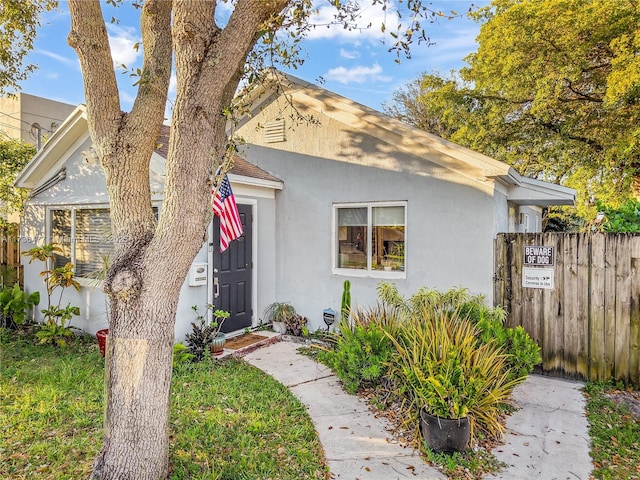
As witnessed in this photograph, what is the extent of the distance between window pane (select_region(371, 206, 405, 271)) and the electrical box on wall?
299 centimetres

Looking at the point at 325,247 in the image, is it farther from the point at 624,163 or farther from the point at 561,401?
the point at 624,163

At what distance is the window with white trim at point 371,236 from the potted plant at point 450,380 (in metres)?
2.55

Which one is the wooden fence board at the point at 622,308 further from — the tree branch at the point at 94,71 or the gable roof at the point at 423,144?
the tree branch at the point at 94,71

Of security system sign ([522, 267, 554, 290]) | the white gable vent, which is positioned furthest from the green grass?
the white gable vent

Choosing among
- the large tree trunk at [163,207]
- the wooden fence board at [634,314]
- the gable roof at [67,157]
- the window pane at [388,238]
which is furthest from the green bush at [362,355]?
the gable roof at [67,157]

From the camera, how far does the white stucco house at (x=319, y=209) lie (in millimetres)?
6605

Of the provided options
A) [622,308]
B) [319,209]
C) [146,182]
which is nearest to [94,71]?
[146,182]

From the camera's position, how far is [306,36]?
4270 millimetres

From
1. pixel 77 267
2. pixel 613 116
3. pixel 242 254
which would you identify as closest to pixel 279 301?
pixel 242 254

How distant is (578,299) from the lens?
225 inches

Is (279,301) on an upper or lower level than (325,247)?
lower

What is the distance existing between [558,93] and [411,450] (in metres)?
11.0

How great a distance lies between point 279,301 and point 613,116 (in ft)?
35.5

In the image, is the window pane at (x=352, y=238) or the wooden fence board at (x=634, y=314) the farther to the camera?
the window pane at (x=352, y=238)
